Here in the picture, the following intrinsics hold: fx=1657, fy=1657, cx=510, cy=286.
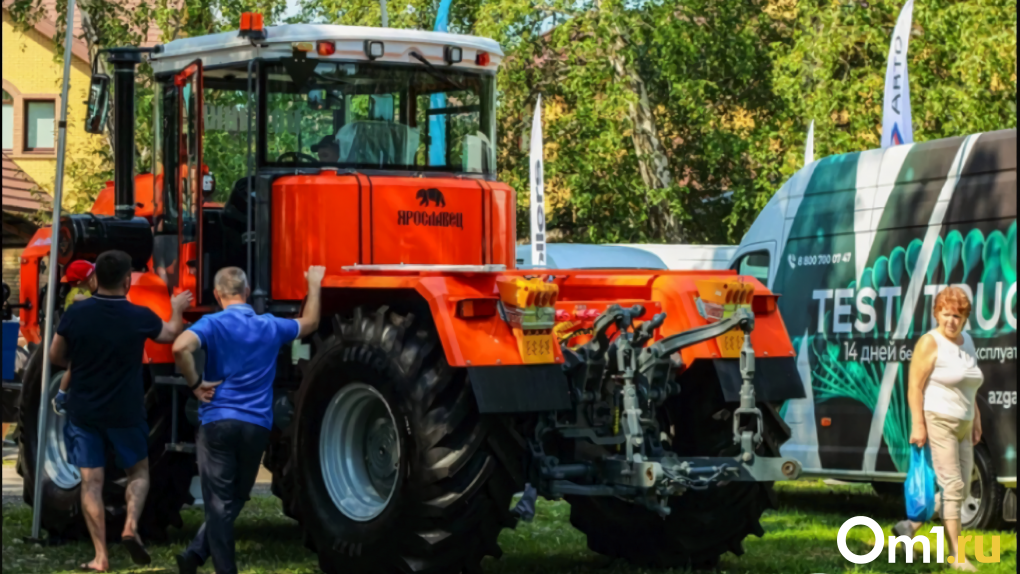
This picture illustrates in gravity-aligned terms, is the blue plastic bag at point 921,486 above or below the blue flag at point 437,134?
Answer: below

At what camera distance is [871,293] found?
12.2 metres

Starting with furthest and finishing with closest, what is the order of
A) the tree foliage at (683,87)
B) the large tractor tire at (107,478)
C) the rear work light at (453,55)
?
1. the tree foliage at (683,87)
2. the large tractor tire at (107,478)
3. the rear work light at (453,55)

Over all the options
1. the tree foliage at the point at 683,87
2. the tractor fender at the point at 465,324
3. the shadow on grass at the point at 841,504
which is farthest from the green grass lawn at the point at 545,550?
the tree foliage at the point at 683,87

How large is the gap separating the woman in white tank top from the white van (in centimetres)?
144

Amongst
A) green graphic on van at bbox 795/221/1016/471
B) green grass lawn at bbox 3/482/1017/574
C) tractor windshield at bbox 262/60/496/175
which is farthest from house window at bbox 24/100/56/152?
tractor windshield at bbox 262/60/496/175

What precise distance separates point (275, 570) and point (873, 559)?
3538 millimetres

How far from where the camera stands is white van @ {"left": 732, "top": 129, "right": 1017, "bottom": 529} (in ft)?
36.7

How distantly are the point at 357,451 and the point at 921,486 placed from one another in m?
3.33

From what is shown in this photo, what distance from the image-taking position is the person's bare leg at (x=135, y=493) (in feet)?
30.5

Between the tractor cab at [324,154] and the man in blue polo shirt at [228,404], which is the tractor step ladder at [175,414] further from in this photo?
the man in blue polo shirt at [228,404]

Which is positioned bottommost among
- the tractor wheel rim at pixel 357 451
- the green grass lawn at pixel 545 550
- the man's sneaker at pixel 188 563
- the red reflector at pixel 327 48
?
the green grass lawn at pixel 545 550

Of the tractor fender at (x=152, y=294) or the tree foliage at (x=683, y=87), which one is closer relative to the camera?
the tractor fender at (x=152, y=294)

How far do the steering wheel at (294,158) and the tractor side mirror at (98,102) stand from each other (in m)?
1.02

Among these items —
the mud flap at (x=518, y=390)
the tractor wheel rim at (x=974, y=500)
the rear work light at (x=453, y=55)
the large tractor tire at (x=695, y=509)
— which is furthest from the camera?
the tractor wheel rim at (x=974, y=500)
